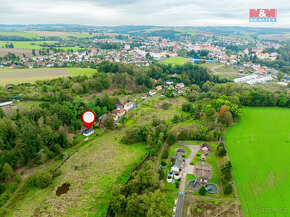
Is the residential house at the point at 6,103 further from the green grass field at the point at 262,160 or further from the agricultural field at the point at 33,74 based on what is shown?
the green grass field at the point at 262,160

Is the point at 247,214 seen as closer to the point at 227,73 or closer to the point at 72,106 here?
the point at 72,106

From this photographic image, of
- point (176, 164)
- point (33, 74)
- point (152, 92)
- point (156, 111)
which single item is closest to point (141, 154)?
point (176, 164)

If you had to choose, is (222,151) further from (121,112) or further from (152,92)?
(152,92)

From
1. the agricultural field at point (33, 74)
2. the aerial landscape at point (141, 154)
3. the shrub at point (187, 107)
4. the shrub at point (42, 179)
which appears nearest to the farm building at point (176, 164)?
the aerial landscape at point (141, 154)

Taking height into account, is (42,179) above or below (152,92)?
below

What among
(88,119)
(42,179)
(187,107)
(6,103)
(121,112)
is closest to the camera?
(42,179)

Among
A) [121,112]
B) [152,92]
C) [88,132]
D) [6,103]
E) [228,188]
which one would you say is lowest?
[228,188]

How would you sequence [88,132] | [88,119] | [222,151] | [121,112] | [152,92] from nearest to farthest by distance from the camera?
1. [222,151]
2. [88,132]
3. [88,119]
4. [121,112]
5. [152,92]

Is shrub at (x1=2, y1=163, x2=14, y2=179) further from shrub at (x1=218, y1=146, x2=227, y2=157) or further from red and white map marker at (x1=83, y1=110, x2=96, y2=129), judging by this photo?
shrub at (x1=218, y1=146, x2=227, y2=157)
